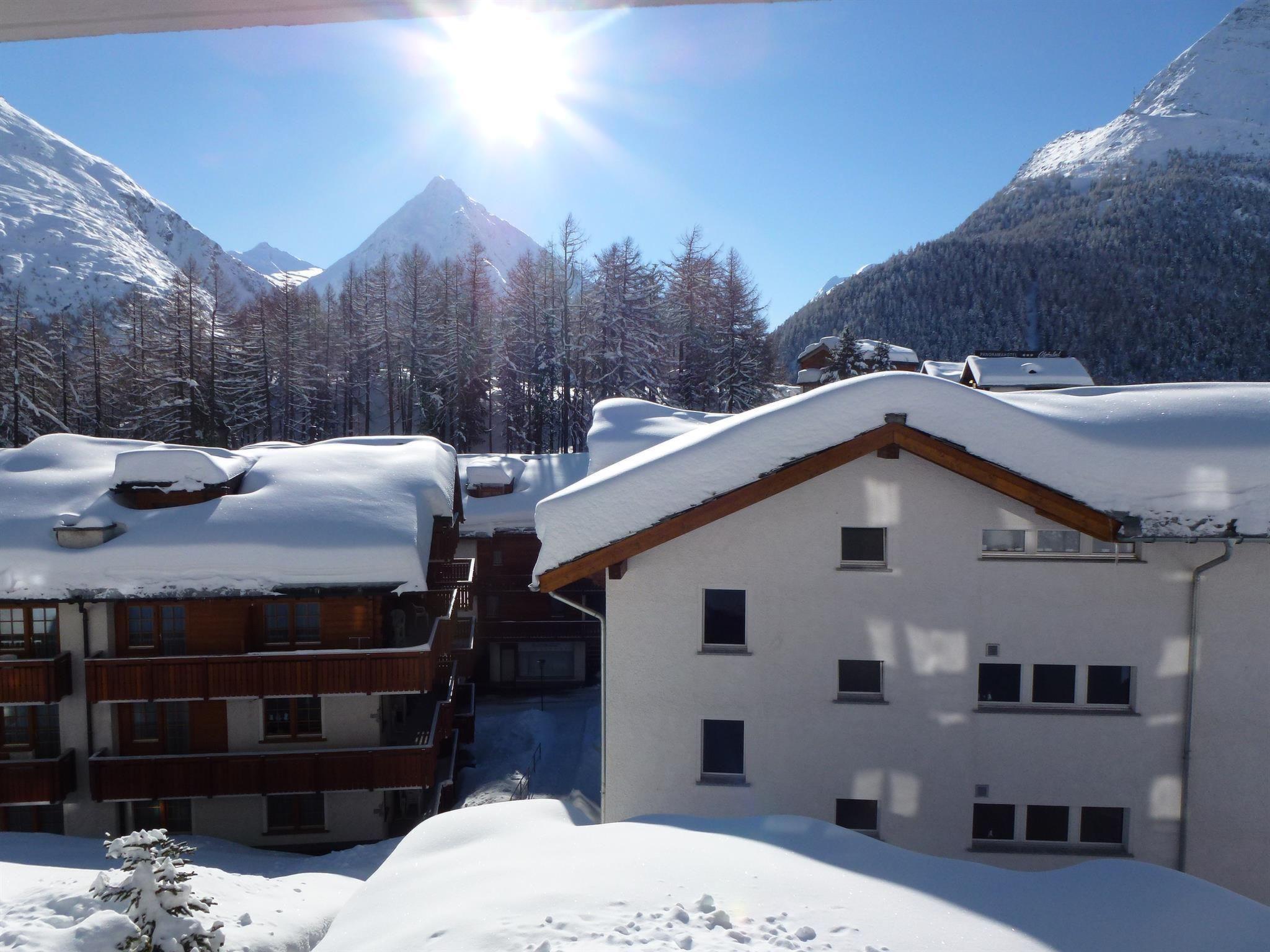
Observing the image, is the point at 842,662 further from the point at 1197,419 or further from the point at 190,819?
the point at 190,819

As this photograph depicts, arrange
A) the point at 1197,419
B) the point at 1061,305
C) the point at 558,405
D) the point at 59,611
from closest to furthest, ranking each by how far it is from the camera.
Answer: the point at 1197,419 → the point at 59,611 → the point at 558,405 → the point at 1061,305

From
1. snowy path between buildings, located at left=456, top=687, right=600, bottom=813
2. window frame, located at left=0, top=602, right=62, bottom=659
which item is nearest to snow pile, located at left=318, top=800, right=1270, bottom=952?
snowy path between buildings, located at left=456, top=687, right=600, bottom=813

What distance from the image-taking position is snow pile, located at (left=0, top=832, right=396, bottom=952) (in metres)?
8.66

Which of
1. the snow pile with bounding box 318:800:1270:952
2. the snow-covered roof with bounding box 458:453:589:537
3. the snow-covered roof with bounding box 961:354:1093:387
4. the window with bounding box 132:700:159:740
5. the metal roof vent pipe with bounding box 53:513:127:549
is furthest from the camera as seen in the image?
the snow-covered roof with bounding box 961:354:1093:387

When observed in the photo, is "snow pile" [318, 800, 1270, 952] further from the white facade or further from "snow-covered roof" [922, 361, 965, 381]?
"snow-covered roof" [922, 361, 965, 381]

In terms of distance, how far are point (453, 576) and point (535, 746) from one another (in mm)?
5522

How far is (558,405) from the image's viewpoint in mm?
44969

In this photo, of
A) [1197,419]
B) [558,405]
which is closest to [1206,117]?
[558,405]

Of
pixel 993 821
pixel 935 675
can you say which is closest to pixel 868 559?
pixel 935 675

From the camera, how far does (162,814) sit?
53.6 feet

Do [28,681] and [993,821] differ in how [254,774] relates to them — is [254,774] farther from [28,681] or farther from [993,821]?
[993,821]

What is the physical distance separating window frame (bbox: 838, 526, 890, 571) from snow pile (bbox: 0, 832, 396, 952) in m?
8.77

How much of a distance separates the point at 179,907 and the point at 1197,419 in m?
13.0

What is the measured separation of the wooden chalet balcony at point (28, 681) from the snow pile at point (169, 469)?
160 inches
